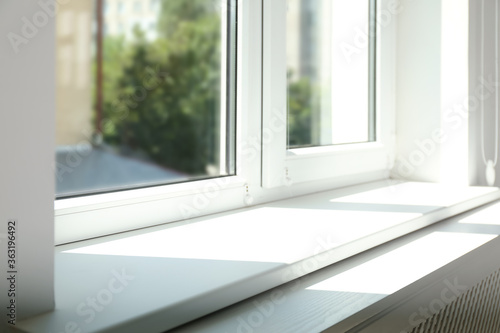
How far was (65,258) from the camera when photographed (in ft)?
3.02

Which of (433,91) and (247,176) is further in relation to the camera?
(433,91)

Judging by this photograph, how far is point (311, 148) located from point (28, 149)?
103cm

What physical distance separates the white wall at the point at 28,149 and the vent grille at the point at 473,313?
61 centimetres

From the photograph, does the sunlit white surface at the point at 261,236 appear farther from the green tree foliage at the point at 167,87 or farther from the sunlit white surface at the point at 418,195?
the green tree foliage at the point at 167,87

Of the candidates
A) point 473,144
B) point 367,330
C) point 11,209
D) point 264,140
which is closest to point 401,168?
point 473,144

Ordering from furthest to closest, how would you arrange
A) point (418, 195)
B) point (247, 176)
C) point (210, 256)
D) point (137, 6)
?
point (137, 6), point (418, 195), point (247, 176), point (210, 256)

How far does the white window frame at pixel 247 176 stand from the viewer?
1.06 meters

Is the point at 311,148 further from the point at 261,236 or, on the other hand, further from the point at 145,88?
the point at 145,88

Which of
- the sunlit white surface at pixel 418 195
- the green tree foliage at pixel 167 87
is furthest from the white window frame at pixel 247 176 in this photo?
the green tree foliage at pixel 167 87

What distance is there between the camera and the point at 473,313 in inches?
48.8

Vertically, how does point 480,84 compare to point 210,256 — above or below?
Answer: above

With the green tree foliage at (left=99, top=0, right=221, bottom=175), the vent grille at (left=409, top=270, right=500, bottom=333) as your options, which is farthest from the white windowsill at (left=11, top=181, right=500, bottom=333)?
the green tree foliage at (left=99, top=0, right=221, bottom=175)

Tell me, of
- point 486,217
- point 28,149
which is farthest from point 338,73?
point 28,149

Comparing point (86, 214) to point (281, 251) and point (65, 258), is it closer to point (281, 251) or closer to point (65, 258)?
point (65, 258)
